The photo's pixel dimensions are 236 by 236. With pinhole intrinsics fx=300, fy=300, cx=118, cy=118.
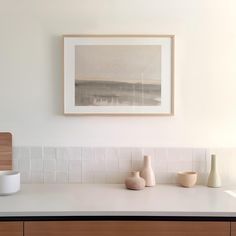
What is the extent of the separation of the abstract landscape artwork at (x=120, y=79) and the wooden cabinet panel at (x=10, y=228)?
84 cm

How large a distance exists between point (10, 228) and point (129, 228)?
2.00 feet

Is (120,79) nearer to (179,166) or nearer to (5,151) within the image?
(179,166)

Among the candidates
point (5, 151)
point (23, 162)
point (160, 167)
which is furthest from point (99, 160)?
point (5, 151)

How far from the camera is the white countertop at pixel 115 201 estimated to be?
1.54 metres

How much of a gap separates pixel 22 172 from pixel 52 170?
0.21 meters

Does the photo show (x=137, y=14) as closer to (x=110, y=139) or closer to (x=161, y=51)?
(x=161, y=51)

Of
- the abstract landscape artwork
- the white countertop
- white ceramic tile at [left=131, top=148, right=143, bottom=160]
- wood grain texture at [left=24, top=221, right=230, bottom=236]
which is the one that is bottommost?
wood grain texture at [left=24, top=221, right=230, bottom=236]

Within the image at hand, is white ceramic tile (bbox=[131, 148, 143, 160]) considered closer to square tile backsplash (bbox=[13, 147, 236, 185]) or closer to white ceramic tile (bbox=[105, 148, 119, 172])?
square tile backsplash (bbox=[13, 147, 236, 185])

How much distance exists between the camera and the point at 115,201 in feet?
5.56

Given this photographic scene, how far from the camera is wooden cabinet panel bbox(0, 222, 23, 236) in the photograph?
5.03 ft

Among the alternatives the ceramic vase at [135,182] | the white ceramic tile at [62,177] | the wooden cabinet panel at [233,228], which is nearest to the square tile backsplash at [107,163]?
the white ceramic tile at [62,177]

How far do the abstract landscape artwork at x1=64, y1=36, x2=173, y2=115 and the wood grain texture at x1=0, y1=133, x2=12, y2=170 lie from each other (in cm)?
47

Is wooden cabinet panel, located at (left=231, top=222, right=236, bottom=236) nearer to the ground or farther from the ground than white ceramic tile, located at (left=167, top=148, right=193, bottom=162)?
nearer to the ground

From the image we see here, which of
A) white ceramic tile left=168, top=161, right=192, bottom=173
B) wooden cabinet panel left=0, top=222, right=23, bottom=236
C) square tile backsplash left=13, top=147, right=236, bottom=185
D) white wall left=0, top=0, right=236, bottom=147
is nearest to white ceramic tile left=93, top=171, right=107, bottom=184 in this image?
square tile backsplash left=13, top=147, right=236, bottom=185
